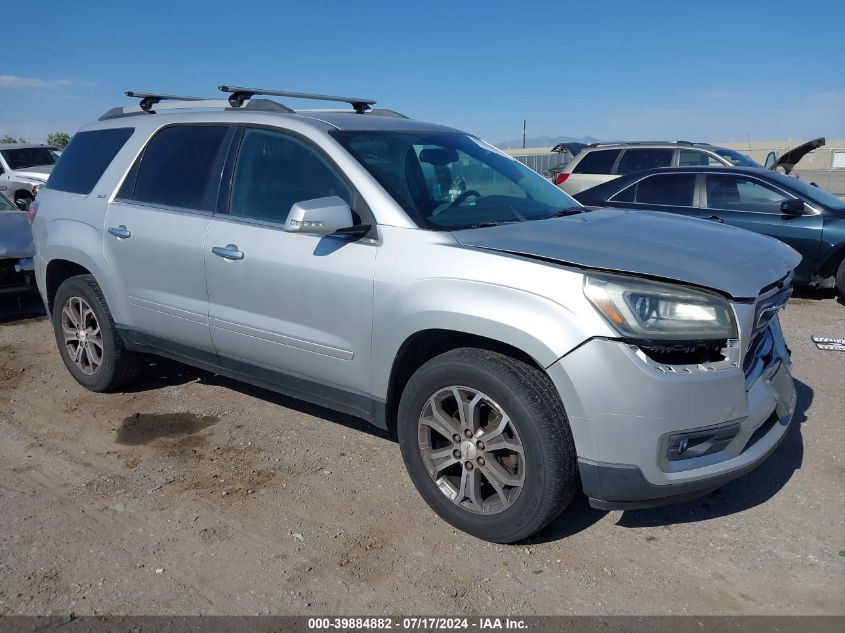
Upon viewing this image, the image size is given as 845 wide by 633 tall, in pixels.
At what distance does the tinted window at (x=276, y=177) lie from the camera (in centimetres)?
385

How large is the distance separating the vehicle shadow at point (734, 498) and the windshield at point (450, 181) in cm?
160

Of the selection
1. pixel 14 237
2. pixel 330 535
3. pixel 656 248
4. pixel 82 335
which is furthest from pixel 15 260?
pixel 656 248

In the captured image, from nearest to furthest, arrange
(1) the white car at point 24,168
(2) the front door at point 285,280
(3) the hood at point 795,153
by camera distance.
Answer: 1. (2) the front door at point 285,280
2. (3) the hood at point 795,153
3. (1) the white car at point 24,168

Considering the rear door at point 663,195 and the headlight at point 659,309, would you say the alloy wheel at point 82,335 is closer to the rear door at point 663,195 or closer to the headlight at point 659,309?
the headlight at point 659,309

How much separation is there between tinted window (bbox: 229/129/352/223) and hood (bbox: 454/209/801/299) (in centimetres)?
86

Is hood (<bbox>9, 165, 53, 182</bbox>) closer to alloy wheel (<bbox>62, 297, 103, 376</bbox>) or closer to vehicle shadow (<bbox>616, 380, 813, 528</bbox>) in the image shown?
alloy wheel (<bbox>62, 297, 103, 376</bbox>)

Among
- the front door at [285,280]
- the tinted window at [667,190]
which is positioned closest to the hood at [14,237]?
the front door at [285,280]

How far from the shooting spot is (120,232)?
4672 mm

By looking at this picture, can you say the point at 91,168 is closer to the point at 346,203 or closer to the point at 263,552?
the point at 346,203

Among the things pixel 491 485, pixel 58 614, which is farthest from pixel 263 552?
pixel 491 485

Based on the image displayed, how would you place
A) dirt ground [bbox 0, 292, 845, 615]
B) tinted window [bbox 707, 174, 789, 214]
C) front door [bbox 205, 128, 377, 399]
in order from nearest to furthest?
dirt ground [bbox 0, 292, 845, 615], front door [bbox 205, 128, 377, 399], tinted window [bbox 707, 174, 789, 214]

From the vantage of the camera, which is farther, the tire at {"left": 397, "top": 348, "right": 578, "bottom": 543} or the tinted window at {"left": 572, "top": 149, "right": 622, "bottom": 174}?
the tinted window at {"left": 572, "top": 149, "right": 622, "bottom": 174}

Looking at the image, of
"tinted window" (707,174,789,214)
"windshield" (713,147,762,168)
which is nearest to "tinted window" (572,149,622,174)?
"windshield" (713,147,762,168)

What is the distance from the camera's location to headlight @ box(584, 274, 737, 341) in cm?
285
